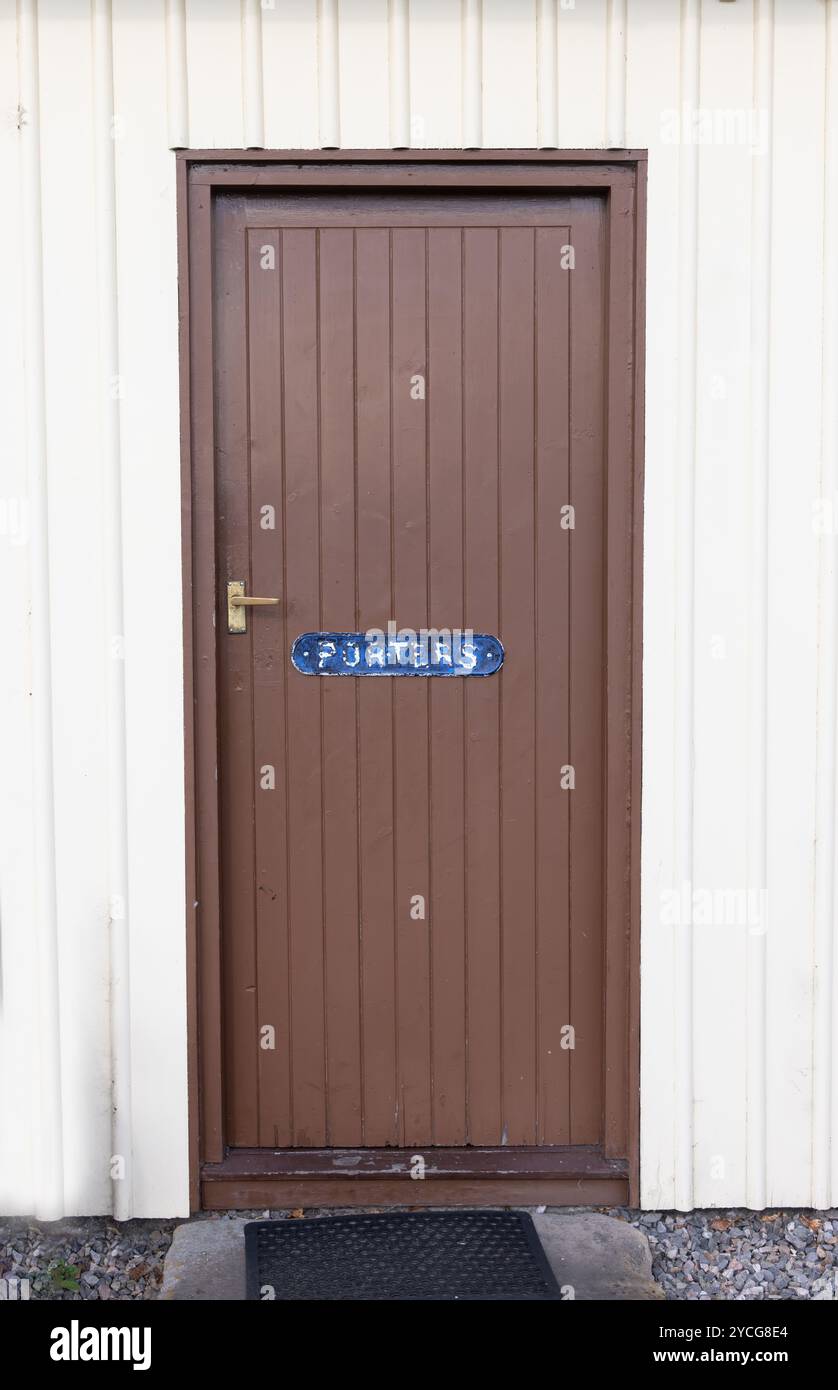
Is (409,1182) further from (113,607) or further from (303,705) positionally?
(113,607)

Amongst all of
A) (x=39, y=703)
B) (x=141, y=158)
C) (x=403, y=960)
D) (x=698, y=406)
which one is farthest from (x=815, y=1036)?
(x=141, y=158)

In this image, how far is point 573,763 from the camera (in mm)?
3314

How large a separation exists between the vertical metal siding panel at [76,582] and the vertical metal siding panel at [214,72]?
27 cm

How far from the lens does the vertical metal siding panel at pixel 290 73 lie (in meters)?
3.08

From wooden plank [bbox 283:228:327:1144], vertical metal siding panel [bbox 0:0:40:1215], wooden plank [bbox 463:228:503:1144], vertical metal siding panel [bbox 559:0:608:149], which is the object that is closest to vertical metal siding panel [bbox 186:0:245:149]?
wooden plank [bbox 283:228:327:1144]

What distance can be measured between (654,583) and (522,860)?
0.85m

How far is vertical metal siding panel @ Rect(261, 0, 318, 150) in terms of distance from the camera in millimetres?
3078

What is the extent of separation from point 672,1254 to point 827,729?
1458 mm

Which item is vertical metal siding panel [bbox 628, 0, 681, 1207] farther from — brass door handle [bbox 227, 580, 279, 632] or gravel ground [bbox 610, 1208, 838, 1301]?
brass door handle [bbox 227, 580, 279, 632]

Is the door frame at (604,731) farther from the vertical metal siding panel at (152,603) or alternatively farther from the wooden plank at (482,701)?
the wooden plank at (482,701)

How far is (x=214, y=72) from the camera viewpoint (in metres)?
3.09

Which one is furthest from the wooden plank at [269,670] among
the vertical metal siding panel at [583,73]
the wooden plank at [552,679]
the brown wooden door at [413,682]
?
the vertical metal siding panel at [583,73]

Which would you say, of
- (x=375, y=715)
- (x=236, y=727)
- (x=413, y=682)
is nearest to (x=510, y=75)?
(x=413, y=682)

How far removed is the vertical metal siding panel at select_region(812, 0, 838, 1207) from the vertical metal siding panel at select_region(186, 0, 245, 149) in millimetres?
1550
